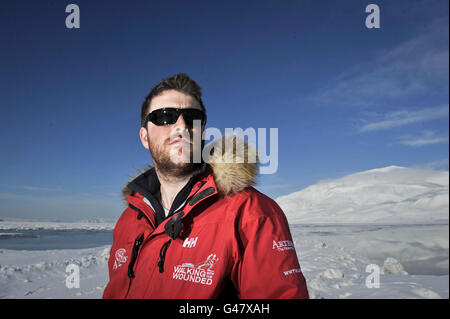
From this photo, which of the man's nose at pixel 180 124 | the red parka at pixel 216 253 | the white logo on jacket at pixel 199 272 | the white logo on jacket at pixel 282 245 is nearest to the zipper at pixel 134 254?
the red parka at pixel 216 253

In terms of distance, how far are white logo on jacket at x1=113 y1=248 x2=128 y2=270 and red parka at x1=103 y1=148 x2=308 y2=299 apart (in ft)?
0.46

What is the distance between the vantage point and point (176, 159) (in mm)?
2525

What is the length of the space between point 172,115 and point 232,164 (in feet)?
3.10

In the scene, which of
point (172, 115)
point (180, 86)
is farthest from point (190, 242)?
point (180, 86)

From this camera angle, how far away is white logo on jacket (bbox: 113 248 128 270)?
2.50 m

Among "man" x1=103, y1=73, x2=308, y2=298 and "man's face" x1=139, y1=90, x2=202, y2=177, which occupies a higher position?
"man's face" x1=139, y1=90, x2=202, y2=177

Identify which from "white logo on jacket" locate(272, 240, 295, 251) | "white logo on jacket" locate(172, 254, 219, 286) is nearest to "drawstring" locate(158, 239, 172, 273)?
"white logo on jacket" locate(172, 254, 219, 286)

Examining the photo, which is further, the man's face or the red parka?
the man's face

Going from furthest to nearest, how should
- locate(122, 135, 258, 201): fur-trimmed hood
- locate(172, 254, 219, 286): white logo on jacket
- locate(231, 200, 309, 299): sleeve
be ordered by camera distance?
locate(122, 135, 258, 201): fur-trimmed hood, locate(172, 254, 219, 286): white logo on jacket, locate(231, 200, 309, 299): sleeve

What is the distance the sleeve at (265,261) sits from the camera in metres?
1.76

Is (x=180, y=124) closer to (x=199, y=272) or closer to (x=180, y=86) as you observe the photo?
(x=180, y=86)

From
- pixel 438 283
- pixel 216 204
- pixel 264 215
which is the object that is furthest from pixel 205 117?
pixel 438 283

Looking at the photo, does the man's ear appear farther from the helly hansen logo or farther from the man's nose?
the helly hansen logo
